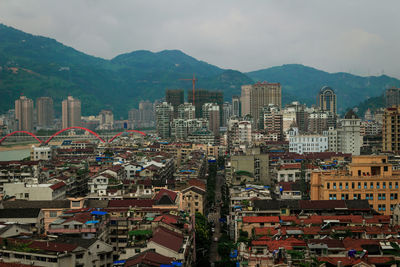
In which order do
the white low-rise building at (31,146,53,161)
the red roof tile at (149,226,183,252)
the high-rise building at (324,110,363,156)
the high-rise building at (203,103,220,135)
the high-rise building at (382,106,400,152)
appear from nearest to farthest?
→ the red roof tile at (149,226,183,252) → the high-rise building at (382,106,400,152) → the white low-rise building at (31,146,53,161) → the high-rise building at (324,110,363,156) → the high-rise building at (203,103,220,135)

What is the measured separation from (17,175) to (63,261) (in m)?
26.8

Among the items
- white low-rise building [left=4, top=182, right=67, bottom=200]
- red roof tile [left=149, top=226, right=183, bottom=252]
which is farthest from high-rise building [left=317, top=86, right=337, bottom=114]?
red roof tile [left=149, top=226, right=183, bottom=252]

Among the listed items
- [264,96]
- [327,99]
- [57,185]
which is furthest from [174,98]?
[57,185]

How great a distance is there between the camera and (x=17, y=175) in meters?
46.5

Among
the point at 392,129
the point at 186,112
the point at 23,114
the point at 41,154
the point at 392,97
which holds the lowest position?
the point at 41,154

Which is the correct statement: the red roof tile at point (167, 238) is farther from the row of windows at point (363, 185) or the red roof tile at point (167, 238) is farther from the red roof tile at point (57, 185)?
the red roof tile at point (57, 185)

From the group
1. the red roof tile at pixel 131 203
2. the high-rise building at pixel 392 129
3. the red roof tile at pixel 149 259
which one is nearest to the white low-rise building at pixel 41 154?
the high-rise building at pixel 392 129

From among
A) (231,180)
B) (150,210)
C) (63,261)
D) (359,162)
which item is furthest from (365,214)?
(231,180)

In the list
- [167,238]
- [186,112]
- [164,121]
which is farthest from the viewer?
[186,112]

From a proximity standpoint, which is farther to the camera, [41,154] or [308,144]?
[308,144]

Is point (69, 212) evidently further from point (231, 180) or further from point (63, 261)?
point (231, 180)

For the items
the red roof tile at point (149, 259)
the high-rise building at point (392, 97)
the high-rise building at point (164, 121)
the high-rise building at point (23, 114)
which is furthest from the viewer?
the high-rise building at point (23, 114)

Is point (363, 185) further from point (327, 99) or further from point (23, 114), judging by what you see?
point (23, 114)

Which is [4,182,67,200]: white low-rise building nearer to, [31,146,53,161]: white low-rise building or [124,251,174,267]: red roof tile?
[124,251,174,267]: red roof tile
